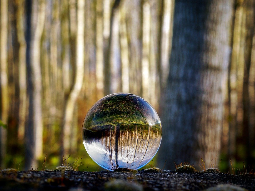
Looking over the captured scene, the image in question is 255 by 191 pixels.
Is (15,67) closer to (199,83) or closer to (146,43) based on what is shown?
(146,43)

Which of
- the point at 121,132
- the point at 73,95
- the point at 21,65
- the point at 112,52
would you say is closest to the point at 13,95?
the point at 21,65

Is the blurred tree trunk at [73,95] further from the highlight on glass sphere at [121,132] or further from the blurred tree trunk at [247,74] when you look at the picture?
the blurred tree trunk at [247,74]

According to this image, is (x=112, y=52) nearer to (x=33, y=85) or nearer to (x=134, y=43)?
(x=33, y=85)

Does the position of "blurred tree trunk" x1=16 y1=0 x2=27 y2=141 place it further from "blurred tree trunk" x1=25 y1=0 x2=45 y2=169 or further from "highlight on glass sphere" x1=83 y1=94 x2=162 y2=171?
"highlight on glass sphere" x1=83 y1=94 x2=162 y2=171

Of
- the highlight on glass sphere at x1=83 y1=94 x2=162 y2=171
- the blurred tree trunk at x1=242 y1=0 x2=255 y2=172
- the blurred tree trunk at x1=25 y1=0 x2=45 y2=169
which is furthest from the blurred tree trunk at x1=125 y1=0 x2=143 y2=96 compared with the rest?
the highlight on glass sphere at x1=83 y1=94 x2=162 y2=171

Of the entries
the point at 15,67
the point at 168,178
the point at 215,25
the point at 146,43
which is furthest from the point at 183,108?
the point at 15,67

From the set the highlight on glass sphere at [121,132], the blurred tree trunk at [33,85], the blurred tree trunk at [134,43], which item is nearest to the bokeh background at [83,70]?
the blurred tree trunk at [33,85]
